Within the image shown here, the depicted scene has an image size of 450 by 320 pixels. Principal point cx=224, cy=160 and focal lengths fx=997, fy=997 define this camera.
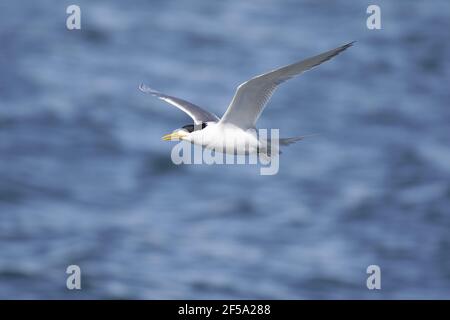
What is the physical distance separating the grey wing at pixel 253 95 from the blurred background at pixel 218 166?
7650 mm

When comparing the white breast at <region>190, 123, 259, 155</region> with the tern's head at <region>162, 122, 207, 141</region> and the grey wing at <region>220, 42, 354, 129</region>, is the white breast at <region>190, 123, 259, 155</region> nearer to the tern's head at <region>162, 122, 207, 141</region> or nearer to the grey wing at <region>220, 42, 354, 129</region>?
the grey wing at <region>220, 42, 354, 129</region>

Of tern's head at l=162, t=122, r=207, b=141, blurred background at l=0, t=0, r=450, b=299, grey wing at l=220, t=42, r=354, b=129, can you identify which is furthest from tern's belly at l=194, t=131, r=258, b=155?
blurred background at l=0, t=0, r=450, b=299

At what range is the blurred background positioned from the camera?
17297 millimetres

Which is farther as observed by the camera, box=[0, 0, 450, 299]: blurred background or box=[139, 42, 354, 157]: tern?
box=[0, 0, 450, 299]: blurred background

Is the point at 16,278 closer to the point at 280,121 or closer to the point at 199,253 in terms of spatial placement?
the point at 199,253

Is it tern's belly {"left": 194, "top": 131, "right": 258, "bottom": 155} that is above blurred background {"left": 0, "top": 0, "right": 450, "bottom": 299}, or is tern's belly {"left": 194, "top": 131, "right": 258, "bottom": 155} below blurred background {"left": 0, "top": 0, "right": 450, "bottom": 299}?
below

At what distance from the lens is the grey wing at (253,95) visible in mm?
7971

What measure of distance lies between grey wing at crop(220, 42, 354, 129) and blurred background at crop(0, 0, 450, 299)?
7650 mm

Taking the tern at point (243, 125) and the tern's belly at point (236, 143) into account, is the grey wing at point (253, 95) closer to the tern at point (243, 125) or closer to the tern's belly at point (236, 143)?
the tern at point (243, 125)

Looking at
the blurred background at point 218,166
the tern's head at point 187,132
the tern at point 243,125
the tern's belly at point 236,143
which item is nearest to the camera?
the tern at point 243,125

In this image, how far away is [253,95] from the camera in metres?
8.38

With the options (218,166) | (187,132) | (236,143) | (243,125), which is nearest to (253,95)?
(243,125)

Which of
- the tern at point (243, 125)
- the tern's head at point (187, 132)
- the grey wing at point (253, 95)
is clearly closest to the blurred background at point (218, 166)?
the tern's head at point (187, 132)

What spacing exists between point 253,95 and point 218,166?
13008 mm
